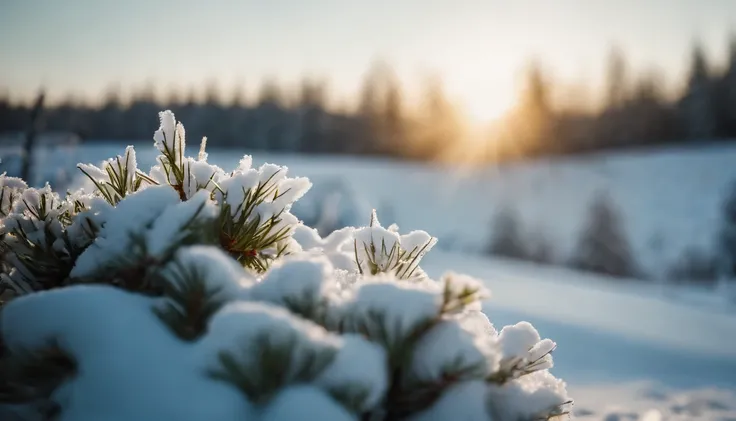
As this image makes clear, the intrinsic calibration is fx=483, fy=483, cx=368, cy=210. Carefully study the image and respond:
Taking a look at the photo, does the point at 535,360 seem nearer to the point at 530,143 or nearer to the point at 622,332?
the point at 622,332

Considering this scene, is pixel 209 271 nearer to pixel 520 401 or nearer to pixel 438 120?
pixel 520 401

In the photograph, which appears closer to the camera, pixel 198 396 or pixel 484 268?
pixel 198 396

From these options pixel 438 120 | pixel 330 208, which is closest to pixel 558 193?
pixel 438 120

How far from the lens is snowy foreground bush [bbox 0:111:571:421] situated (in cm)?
73

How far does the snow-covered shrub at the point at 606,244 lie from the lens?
23.9 metres

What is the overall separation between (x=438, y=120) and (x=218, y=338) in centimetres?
5147

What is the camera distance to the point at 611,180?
4025cm

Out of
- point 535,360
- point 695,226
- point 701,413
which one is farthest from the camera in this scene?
point 695,226

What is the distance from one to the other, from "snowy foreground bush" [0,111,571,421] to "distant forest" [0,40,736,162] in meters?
47.0

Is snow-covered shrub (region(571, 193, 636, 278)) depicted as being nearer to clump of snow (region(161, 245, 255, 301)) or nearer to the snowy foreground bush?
the snowy foreground bush

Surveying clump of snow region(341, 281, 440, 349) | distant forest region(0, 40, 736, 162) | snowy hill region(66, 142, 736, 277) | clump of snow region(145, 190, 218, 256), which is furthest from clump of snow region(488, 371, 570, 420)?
distant forest region(0, 40, 736, 162)

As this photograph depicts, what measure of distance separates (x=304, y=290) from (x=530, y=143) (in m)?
48.6

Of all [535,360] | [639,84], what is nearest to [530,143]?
[639,84]

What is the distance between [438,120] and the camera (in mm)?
50719
